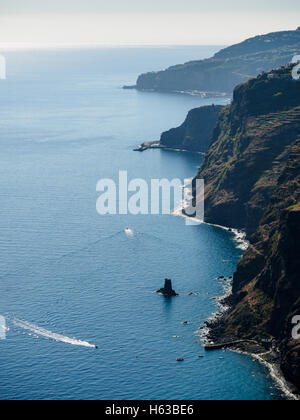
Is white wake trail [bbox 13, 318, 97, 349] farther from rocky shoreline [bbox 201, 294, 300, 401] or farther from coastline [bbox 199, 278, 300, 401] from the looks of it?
rocky shoreline [bbox 201, 294, 300, 401]

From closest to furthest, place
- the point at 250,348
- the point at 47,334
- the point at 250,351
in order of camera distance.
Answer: the point at 250,351 < the point at 250,348 < the point at 47,334

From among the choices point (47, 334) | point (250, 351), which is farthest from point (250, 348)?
point (47, 334)

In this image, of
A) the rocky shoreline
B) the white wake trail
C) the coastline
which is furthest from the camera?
the white wake trail

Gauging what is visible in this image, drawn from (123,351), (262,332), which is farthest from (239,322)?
(123,351)

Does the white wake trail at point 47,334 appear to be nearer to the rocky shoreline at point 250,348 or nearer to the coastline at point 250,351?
the coastline at point 250,351

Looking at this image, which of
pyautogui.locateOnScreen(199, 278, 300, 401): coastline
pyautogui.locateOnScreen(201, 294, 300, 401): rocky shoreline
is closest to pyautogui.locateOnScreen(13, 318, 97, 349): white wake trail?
pyautogui.locateOnScreen(199, 278, 300, 401): coastline

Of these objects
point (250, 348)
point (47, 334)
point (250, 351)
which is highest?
point (47, 334)

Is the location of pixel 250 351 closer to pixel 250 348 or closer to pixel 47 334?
pixel 250 348

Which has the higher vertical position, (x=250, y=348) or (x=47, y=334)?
(x=47, y=334)

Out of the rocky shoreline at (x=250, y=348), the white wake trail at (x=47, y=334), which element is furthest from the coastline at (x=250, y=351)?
the white wake trail at (x=47, y=334)
